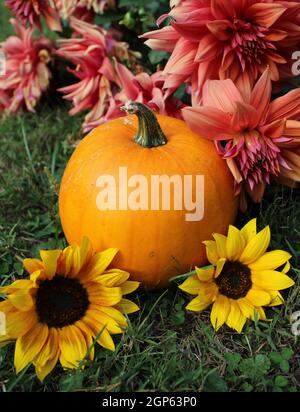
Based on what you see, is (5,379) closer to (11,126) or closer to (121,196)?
(121,196)

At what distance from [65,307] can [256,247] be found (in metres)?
0.46

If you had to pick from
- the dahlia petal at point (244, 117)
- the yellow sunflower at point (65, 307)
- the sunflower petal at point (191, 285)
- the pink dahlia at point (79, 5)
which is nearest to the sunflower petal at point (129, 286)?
the yellow sunflower at point (65, 307)

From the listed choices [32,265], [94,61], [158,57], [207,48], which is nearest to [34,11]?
[94,61]

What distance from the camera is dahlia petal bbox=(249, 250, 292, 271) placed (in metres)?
1.43

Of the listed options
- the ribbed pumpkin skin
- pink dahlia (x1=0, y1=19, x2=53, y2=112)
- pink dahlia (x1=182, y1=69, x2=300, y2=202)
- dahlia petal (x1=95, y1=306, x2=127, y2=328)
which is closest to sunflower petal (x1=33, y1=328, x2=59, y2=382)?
dahlia petal (x1=95, y1=306, x2=127, y2=328)

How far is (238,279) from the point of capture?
143 centimetres

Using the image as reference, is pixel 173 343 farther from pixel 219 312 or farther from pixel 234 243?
Result: pixel 234 243

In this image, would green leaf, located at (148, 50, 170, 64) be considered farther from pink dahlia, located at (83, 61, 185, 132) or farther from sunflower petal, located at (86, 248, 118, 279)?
sunflower petal, located at (86, 248, 118, 279)

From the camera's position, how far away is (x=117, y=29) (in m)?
2.18

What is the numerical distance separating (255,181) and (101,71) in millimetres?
714
